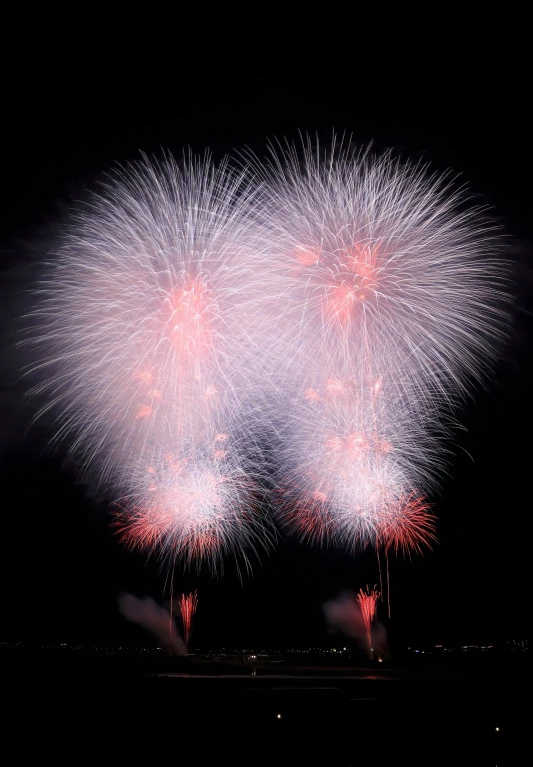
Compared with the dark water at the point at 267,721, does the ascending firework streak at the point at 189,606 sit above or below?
above

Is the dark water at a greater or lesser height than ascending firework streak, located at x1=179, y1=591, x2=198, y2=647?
lesser

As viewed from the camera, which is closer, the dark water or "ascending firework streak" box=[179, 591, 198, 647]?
the dark water

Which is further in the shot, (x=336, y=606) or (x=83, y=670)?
(x=336, y=606)

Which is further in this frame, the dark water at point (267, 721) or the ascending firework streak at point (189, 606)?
the ascending firework streak at point (189, 606)

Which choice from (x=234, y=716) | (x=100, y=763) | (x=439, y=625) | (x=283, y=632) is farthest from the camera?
(x=283, y=632)

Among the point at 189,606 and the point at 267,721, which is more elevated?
the point at 189,606

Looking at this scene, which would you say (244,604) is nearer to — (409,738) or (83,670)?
(83,670)

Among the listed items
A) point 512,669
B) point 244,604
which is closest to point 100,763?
point 512,669

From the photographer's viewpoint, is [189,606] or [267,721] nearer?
[267,721]
